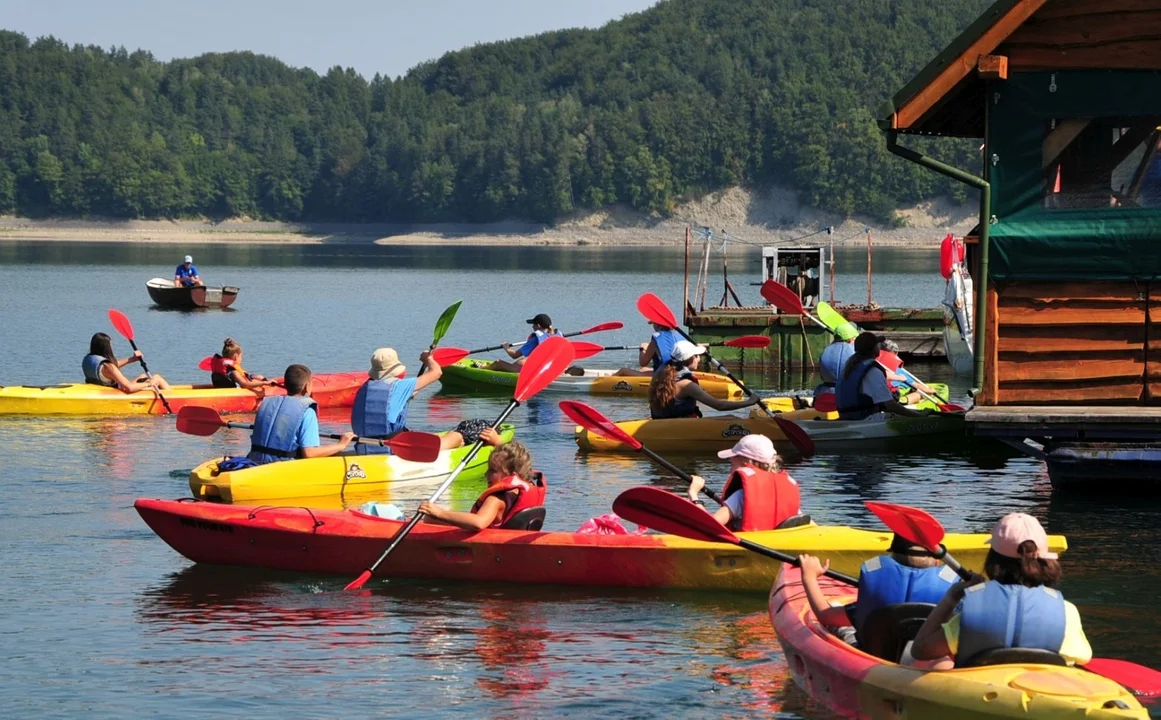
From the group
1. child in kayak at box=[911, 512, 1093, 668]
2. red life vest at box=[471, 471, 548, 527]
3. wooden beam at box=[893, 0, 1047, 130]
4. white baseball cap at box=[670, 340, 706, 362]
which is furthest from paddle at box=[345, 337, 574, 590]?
child in kayak at box=[911, 512, 1093, 668]

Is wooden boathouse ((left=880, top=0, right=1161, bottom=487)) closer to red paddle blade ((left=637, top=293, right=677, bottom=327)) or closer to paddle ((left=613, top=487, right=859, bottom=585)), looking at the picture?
paddle ((left=613, top=487, right=859, bottom=585))

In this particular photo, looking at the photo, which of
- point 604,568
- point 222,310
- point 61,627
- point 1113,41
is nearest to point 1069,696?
point 604,568

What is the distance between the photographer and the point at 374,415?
17531mm

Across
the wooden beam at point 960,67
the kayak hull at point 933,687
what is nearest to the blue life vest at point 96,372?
the wooden beam at point 960,67

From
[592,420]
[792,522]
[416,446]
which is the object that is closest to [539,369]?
[592,420]

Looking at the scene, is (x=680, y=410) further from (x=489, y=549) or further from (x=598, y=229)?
(x=598, y=229)

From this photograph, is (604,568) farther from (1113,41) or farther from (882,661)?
(1113,41)

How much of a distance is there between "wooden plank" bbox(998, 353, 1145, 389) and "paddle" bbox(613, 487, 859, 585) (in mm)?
4649

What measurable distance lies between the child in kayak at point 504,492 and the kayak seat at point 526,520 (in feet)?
0.11

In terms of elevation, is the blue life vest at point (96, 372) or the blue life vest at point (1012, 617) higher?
the blue life vest at point (1012, 617)

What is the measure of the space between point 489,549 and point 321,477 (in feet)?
12.6

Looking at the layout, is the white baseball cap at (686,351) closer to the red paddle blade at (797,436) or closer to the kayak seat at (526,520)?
the red paddle blade at (797,436)

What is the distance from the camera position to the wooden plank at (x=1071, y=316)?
51.3 ft

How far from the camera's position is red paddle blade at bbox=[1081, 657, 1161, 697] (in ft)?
30.1
